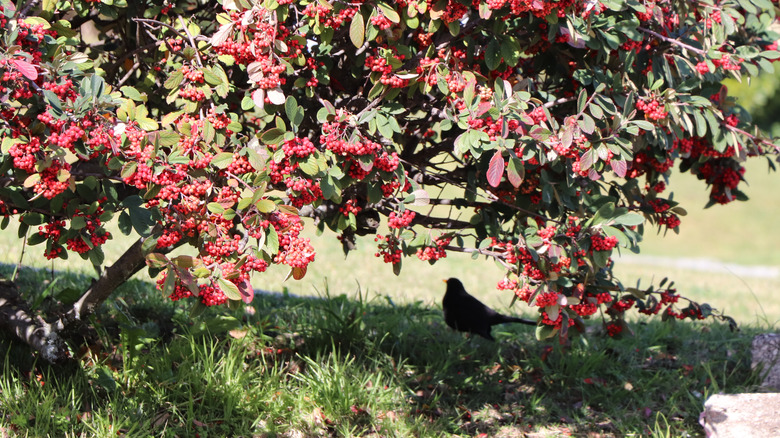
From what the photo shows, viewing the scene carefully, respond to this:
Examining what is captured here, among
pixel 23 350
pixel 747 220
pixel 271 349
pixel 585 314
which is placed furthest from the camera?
pixel 747 220

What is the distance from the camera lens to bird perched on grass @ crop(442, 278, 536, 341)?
4.18 m

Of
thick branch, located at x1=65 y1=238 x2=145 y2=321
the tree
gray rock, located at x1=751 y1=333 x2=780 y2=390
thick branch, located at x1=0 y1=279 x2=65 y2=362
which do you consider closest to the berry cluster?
the tree

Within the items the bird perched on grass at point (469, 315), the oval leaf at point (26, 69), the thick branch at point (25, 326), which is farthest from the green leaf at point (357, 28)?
the bird perched on grass at point (469, 315)

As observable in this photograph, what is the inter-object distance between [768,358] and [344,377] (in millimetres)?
2365

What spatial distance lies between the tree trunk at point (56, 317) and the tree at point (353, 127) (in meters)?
0.01

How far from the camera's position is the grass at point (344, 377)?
3.23 metres

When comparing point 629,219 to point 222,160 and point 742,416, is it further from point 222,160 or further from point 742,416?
point 222,160

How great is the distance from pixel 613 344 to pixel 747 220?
13732 mm

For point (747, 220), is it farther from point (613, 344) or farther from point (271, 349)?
point (271, 349)

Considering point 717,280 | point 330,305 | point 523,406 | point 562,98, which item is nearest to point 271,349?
point 330,305

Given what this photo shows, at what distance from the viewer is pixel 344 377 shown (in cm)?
352

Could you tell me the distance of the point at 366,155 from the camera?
2467 millimetres

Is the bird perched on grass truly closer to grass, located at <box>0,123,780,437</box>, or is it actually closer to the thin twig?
grass, located at <box>0,123,780,437</box>

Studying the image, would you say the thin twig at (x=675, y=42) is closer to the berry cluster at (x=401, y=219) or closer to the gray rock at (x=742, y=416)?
the berry cluster at (x=401, y=219)
